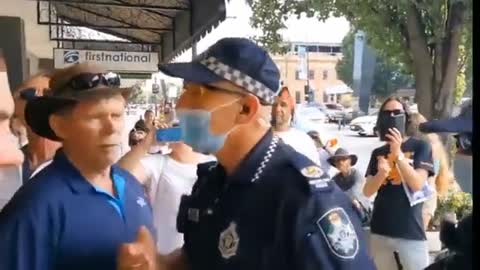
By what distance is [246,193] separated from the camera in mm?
1798

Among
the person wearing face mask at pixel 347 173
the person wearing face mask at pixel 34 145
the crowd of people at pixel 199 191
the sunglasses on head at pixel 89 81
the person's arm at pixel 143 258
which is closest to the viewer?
the crowd of people at pixel 199 191

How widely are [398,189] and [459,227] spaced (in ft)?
9.62

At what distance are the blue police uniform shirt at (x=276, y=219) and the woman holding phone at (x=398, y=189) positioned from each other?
271 cm

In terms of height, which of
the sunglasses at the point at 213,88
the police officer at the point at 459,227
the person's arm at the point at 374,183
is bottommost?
the person's arm at the point at 374,183

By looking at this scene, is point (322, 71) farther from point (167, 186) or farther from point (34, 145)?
point (34, 145)

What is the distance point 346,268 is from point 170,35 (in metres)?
12.7

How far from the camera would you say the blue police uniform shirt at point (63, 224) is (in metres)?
1.92

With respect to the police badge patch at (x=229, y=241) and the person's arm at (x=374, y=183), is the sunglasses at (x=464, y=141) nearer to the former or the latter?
the police badge patch at (x=229, y=241)

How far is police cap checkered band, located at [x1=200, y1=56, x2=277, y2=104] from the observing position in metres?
1.86

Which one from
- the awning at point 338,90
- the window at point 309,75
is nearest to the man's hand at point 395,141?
the window at point 309,75

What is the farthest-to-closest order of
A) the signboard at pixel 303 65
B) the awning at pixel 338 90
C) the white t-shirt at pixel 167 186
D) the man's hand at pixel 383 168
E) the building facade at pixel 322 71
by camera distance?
the awning at pixel 338 90 → the signboard at pixel 303 65 → the building facade at pixel 322 71 → the man's hand at pixel 383 168 → the white t-shirt at pixel 167 186

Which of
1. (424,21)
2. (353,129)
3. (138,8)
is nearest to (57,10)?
(138,8)

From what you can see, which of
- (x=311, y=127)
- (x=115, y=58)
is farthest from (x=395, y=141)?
(x=115, y=58)

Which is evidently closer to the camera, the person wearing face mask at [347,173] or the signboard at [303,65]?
the person wearing face mask at [347,173]
